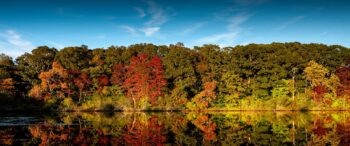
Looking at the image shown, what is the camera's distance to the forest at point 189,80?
46.2m

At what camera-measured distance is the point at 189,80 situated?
160 ft

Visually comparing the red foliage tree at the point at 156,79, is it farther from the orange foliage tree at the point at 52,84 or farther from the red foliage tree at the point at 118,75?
the orange foliage tree at the point at 52,84

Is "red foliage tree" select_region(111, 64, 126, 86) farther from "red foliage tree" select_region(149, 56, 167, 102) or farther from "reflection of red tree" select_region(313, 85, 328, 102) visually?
"reflection of red tree" select_region(313, 85, 328, 102)

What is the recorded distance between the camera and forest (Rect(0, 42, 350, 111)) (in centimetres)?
4619

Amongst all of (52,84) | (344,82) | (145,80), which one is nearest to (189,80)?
(145,80)

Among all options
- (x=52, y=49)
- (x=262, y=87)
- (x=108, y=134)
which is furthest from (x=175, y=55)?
(x=108, y=134)

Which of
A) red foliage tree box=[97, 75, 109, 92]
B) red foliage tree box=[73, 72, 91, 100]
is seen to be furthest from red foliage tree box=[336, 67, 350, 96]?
red foliage tree box=[73, 72, 91, 100]

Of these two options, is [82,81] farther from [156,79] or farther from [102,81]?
[156,79]

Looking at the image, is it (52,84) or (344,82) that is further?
(52,84)

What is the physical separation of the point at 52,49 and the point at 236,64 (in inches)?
1053

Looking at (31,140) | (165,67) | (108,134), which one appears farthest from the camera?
(165,67)

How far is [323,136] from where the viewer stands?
17.3 metres

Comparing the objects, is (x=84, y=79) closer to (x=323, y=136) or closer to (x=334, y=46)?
(x=334, y=46)

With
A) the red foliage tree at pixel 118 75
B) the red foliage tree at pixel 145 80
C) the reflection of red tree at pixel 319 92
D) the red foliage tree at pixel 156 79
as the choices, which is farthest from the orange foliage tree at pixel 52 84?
the reflection of red tree at pixel 319 92
